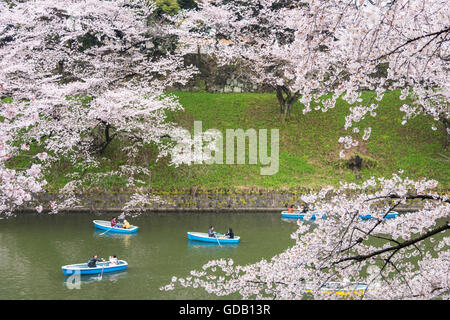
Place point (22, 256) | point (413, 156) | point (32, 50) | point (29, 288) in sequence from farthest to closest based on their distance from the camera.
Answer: point (413, 156)
point (32, 50)
point (22, 256)
point (29, 288)

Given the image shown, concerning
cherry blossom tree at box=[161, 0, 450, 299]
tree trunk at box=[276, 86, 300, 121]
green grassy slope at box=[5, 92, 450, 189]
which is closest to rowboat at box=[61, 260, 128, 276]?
cherry blossom tree at box=[161, 0, 450, 299]

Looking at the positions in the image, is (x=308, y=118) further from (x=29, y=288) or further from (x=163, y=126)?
(x=29, y=288)

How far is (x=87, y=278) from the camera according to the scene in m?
13.1

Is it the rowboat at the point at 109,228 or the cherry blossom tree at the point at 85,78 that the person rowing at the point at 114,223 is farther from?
the cherry blossom tree at the point at 85,78

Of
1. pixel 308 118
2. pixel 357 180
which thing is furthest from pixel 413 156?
pixel 308 118

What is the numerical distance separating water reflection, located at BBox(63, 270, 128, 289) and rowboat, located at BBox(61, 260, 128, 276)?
0.38ft

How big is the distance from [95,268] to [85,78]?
13861mm

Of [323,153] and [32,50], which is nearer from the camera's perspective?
[32,50]

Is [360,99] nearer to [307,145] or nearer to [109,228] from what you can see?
[109,228]

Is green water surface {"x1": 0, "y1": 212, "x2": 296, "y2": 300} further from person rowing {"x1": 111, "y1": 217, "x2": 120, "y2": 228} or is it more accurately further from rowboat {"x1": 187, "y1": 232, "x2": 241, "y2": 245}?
person rowing {"x1": 111, "y1": 217, "x2": 120, "y2": 228}

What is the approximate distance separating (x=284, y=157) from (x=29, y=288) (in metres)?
17.7

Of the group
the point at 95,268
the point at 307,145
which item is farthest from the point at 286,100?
the point at 95,268

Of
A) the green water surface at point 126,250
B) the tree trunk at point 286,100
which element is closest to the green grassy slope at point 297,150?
the tree trunk at point 286,100
